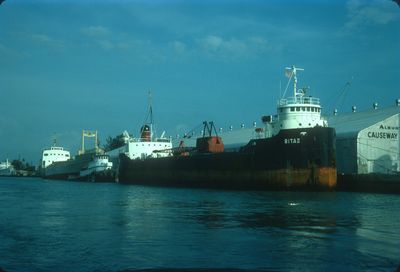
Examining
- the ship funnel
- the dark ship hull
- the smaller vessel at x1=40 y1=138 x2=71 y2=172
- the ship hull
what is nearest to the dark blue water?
the dark ship hull

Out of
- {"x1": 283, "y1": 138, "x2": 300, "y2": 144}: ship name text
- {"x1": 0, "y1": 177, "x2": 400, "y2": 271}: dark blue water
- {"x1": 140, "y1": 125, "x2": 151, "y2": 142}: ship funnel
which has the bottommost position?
{"x1": 0, "y1": 177, "x2": 400, "y2": 271}: dark blue water

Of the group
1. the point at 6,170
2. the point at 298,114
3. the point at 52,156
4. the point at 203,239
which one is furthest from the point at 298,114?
the point at 6,170

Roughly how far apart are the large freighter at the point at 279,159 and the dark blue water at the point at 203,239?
969 centimetres

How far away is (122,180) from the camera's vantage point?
52.0 metres

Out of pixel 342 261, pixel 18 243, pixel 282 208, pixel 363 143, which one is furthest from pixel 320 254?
pixel 363 143

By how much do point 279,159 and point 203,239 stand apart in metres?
17.8

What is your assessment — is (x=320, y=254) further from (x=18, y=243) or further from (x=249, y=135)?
(x=249, y=135)

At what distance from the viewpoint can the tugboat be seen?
6341cm

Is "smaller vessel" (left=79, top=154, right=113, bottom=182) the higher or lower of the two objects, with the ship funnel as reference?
lower

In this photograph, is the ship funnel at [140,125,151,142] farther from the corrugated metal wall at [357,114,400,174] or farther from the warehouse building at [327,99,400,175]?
the corrugated metal wall at [357,114,400,174]

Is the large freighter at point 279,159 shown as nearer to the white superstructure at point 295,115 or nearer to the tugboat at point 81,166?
the white superstructure at point 295,115

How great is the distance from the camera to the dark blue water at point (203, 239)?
28.3 ft

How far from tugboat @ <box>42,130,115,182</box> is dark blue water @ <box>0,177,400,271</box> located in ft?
148

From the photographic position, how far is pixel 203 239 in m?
11.1
